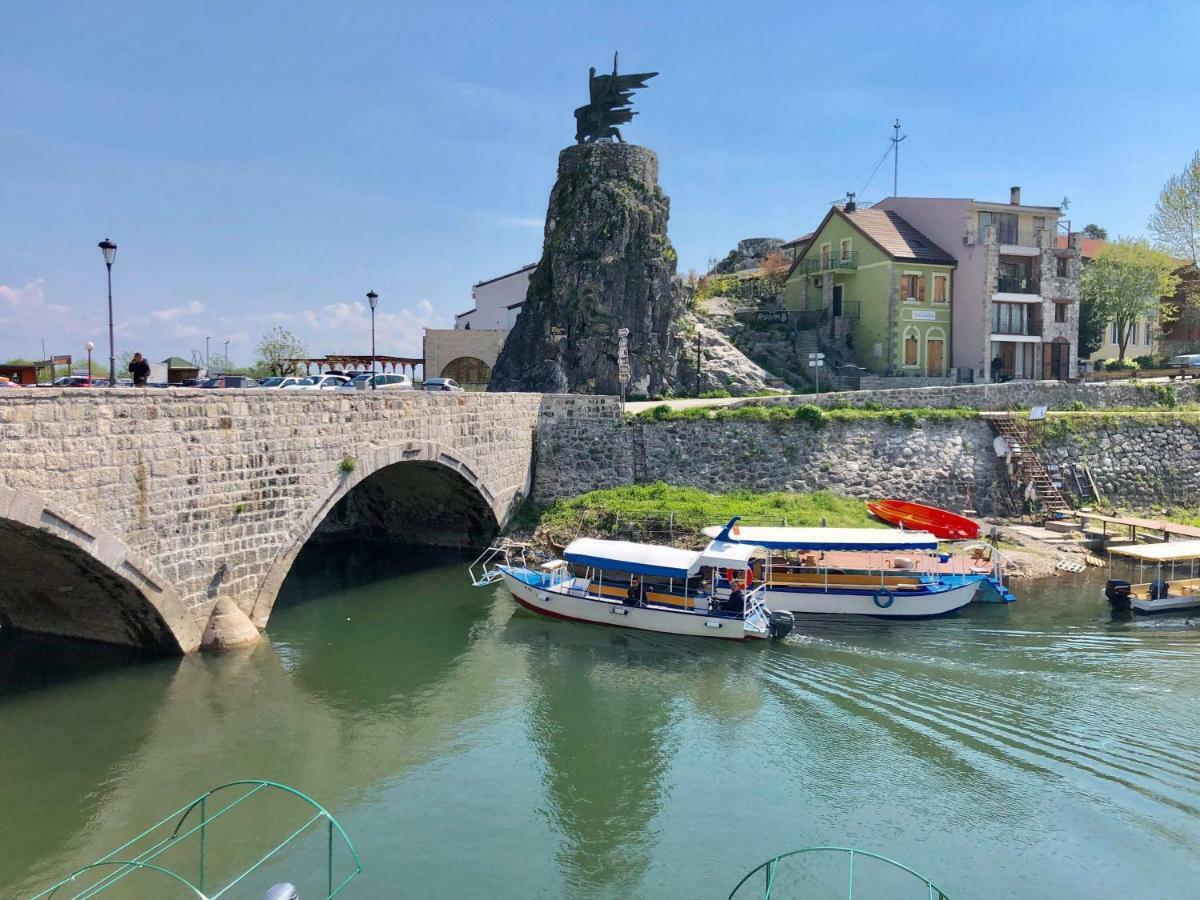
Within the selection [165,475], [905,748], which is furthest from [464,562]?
[905,748]

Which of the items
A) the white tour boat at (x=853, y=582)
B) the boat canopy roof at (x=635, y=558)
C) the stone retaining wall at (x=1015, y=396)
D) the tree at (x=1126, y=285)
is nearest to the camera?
the boat canopy roof at (x=635, y=558)

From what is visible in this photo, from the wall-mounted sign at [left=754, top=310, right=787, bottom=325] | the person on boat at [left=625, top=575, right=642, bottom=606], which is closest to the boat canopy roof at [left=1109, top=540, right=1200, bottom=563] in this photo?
the person on boat at [left=625, top=575, right=642, bottom=606]

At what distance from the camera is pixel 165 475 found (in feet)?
54.6

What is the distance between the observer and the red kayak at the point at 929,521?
29.6 m

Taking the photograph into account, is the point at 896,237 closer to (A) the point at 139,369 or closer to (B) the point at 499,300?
(B) the point at 499,300

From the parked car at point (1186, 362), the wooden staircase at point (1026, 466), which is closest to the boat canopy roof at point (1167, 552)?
the wooden staircase at point (1026, 466)

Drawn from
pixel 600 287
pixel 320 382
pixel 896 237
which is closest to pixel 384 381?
pixel 320 382

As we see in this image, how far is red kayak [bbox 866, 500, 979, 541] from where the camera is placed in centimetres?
2958

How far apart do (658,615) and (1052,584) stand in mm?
13438

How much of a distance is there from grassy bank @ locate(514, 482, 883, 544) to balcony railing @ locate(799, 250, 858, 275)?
2169 centimetres

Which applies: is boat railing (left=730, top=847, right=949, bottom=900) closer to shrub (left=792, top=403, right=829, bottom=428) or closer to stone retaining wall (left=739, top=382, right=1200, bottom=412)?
shrub (left=792, top=403, right=829, bottom=428)

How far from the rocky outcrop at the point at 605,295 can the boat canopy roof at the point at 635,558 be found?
1574 centimetres

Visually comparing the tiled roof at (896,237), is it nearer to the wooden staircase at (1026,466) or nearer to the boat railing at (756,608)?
the wooden staircase at (1026,466)

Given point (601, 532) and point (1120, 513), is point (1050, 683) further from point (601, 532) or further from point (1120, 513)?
point (1120, 513)
